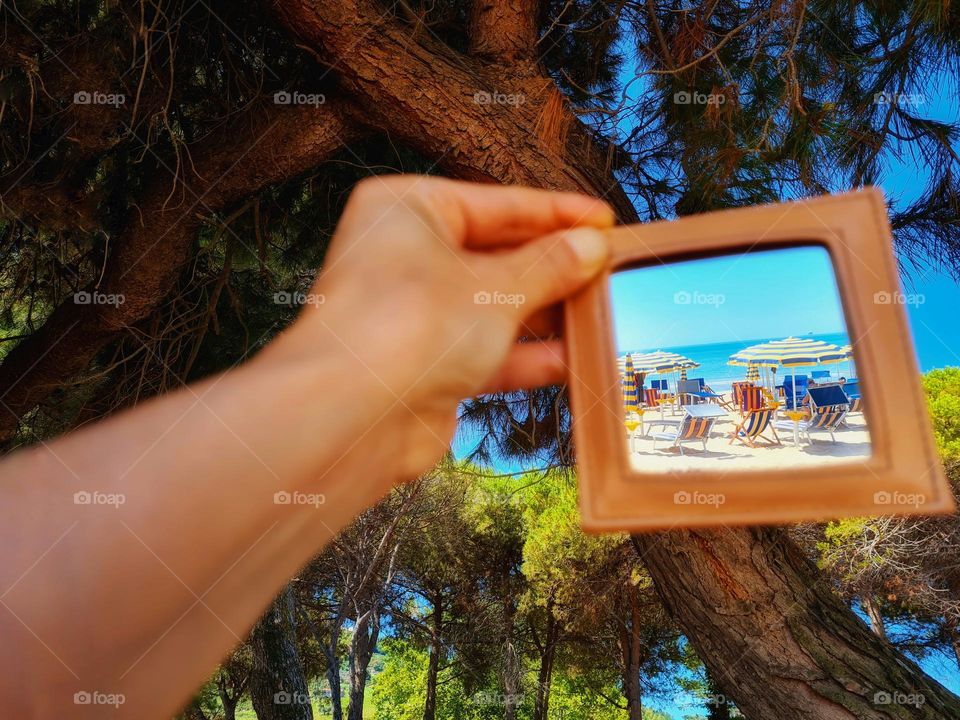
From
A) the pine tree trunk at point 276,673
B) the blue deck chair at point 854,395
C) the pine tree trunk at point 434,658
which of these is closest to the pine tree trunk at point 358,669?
the pine tree trunk at point 434,658

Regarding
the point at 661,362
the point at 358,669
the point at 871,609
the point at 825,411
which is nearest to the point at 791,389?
the point at 825,411

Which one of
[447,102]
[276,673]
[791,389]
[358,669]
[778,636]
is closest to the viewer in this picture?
[791,389]

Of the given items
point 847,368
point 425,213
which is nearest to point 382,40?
point 425,213

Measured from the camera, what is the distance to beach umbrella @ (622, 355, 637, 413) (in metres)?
0.68

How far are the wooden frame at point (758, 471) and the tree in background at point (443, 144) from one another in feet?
2.87

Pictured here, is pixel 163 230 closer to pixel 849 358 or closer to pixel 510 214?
pixel 510 214

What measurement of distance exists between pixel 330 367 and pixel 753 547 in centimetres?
135

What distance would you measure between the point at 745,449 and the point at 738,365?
10 centimetres

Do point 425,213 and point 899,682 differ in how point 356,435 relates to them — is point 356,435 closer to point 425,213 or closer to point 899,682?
point 425,213

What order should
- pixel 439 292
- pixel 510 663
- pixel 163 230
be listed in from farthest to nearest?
pixel 510 663 → pixel 163 230 → pixel 439 292

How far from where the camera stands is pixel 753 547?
1.55 meters

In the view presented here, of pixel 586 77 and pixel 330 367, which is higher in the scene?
pixel 586 77

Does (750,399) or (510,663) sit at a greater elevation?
(750,399)

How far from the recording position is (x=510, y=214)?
0.67 meters
